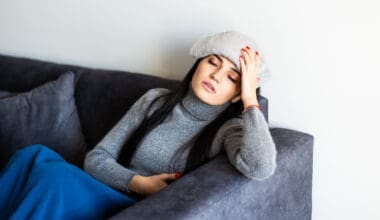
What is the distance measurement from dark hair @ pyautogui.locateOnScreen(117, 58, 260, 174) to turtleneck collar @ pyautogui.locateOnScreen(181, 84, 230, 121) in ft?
0.06

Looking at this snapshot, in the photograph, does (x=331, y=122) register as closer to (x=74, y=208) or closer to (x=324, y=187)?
(x=324, y=187)

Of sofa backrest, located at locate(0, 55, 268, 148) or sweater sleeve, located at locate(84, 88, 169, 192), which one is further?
sofa backrest, located at locate(0, 55, 268, 148)

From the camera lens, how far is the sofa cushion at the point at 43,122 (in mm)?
1929

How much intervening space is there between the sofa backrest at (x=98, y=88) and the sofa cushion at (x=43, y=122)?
48mm

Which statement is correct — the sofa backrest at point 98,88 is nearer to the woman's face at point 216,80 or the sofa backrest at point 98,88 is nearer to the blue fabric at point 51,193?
the woman's face at point 216,80

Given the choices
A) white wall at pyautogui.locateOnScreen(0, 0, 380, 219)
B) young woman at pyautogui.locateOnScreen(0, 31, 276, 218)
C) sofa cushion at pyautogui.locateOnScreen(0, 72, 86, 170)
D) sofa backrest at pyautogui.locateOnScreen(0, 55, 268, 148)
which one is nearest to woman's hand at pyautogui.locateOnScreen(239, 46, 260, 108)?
young woman at pyautogui.locateOnScreen(0, 31, 276, 218)

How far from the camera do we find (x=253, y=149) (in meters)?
1.39

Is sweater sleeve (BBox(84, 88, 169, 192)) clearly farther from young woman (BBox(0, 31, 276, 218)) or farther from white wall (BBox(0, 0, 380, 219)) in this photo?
white wall (BBox(0, 0, 380, 219))

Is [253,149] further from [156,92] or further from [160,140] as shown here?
[156,92]

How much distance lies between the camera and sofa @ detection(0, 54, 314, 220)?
49.8 inches

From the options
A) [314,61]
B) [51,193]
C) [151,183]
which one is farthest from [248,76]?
[51,193]

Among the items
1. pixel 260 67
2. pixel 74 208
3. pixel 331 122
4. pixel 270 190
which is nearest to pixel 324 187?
pixel 331 122

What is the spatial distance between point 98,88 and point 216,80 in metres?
0.62

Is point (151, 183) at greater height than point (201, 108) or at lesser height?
lesser
